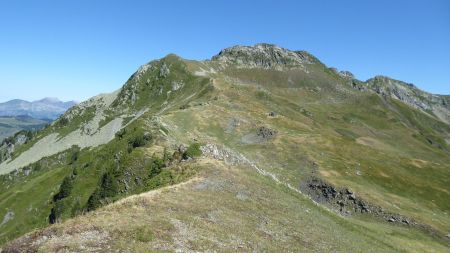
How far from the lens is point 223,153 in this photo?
2549 inches

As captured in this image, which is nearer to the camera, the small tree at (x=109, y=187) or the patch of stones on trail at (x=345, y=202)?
the small tree at (x=109, y=187)

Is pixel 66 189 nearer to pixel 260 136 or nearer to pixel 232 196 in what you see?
pixel 260 136

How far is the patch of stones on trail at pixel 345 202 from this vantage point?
7100cm

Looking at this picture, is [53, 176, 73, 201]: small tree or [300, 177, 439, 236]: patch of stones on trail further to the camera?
[53, 176, 73, 201]: small tree

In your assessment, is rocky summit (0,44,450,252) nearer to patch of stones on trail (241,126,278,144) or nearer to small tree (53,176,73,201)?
patch of stones on trail (241,126,278,144)

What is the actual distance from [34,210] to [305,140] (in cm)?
8232

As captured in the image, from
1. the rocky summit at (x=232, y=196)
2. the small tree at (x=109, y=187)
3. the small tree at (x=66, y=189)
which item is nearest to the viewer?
the rocky summit at (x=232, y=196)

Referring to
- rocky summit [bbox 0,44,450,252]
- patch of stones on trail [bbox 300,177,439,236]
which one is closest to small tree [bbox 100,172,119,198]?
rocky summit [bbox 0,44,450,252]

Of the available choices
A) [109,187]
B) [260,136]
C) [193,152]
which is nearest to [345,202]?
[193,152]

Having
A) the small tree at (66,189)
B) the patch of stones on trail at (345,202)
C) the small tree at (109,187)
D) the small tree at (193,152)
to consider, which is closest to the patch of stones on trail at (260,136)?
the patch of stones on trail at (345,202)

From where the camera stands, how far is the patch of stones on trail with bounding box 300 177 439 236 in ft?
233

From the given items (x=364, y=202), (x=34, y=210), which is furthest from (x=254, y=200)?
(x=34, y=210)

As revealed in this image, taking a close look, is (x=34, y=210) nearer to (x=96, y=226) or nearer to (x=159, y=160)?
(x=159, y=160)

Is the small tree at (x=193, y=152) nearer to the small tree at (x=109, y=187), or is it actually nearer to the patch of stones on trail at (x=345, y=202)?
the small tree at (x=109, y=187)
